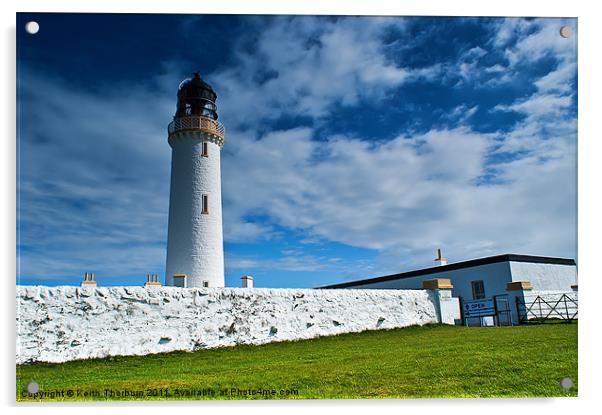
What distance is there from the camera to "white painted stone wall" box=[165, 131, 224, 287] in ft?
40.5

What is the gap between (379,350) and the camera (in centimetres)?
811

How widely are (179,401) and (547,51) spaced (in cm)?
621

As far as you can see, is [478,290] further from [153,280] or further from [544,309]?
[153,280]

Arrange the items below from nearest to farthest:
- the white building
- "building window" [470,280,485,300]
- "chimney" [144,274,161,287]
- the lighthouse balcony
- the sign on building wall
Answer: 1. "chimney" [144,274,161,287]
2. the sign on building wall
3. the lighthouse balcony
4. the white building
5. "building window" [470,280,485,300]

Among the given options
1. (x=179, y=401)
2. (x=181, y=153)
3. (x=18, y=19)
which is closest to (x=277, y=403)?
(x=179, y=401)

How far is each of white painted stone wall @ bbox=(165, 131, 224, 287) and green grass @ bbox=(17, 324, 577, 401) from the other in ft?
12.4

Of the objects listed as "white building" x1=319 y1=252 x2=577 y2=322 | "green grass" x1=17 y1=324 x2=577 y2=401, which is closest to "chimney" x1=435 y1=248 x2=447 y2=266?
"white building" x1=319 y1=252 x2=577 y2=322

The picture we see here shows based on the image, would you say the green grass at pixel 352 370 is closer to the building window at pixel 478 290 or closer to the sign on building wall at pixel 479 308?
the sign on building wall at pixel 479 308

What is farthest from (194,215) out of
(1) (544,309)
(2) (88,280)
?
(1) (544,309)

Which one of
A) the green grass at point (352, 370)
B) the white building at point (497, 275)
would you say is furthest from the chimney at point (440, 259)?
the green grass at point (352, 370)

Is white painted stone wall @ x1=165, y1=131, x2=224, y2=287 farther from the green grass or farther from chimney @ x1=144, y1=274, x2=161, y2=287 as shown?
the green grass

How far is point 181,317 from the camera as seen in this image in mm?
8828
